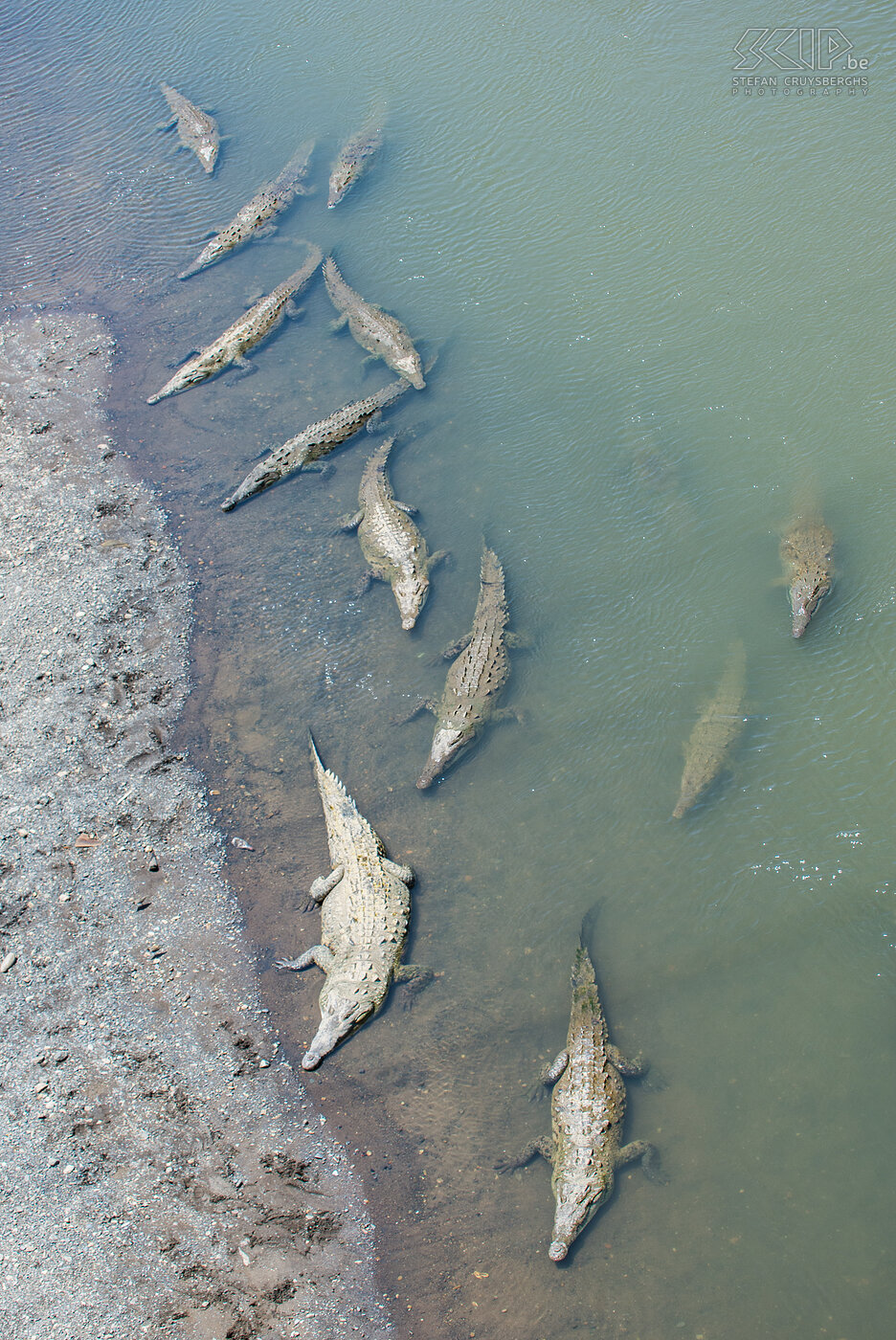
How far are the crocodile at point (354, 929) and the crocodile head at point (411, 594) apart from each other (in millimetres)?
2699

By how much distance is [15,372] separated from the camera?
14461 millimetres

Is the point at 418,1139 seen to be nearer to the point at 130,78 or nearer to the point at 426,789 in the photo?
the point at 426,789

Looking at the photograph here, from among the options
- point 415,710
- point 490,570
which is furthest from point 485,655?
point 490,570

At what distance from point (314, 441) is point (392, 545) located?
2.80 m

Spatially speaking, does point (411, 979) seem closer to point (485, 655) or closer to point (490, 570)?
point (485, 655)

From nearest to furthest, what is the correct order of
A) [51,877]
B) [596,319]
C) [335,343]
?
[51,877], [596,319], [335,343]

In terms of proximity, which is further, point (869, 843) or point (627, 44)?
point (627, 44)

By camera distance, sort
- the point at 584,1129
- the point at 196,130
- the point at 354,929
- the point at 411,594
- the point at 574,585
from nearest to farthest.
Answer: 1. the point at 584,1129
2. the point at 354,929
3. the point at 574,585
4. the point at 411,594
5. the point at 196,130

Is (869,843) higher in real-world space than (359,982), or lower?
lower

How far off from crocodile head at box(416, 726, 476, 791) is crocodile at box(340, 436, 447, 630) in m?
1.82

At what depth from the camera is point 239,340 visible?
46.6 ft

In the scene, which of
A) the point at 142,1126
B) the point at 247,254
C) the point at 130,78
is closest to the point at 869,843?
the point at 142,1126

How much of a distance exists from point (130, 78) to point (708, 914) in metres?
24.3

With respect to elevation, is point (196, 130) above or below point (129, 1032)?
above
